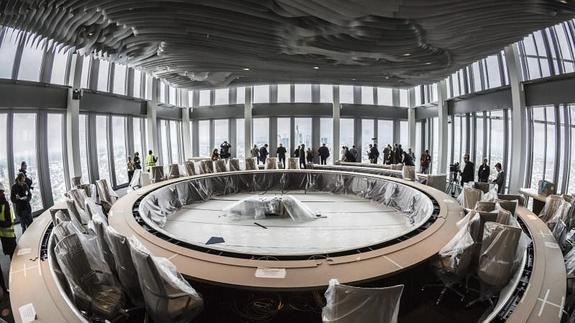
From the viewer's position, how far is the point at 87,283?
2.88 metres

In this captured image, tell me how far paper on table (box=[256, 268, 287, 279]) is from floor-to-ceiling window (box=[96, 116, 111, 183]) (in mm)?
10059

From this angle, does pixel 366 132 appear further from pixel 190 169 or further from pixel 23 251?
pixel 23 251

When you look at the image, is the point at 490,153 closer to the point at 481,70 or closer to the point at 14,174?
the point at 481,70

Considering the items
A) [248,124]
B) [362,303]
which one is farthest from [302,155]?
[362,303]

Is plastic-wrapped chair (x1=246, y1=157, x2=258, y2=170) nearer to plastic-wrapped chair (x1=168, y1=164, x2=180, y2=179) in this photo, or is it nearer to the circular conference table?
plastic-wrapped chair (x1=168, y1=164, x2=180, y2=179)

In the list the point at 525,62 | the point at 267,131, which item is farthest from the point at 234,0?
the point at 267,131

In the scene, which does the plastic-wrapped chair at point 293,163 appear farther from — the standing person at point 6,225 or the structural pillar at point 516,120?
the standing person at point 6,225

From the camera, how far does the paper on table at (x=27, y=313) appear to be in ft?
6.91

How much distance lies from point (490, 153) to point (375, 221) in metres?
6.67

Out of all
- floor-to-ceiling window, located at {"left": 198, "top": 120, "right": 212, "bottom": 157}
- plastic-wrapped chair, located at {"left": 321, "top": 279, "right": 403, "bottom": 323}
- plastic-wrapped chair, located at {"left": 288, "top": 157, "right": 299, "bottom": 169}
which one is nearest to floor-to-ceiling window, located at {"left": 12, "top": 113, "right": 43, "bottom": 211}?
plastic-wrapped chair, located at {"left": 288, "top": 157, "right": 299, "bottom": 169}

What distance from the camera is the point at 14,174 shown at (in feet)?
23.9

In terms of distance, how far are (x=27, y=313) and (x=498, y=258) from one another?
13.8 feet

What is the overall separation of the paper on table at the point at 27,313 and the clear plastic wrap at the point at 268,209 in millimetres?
5057

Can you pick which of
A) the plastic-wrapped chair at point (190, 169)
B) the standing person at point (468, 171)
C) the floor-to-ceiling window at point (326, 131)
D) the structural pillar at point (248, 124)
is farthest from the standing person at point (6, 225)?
the floor-to-ceiling window at point (326, 131)
